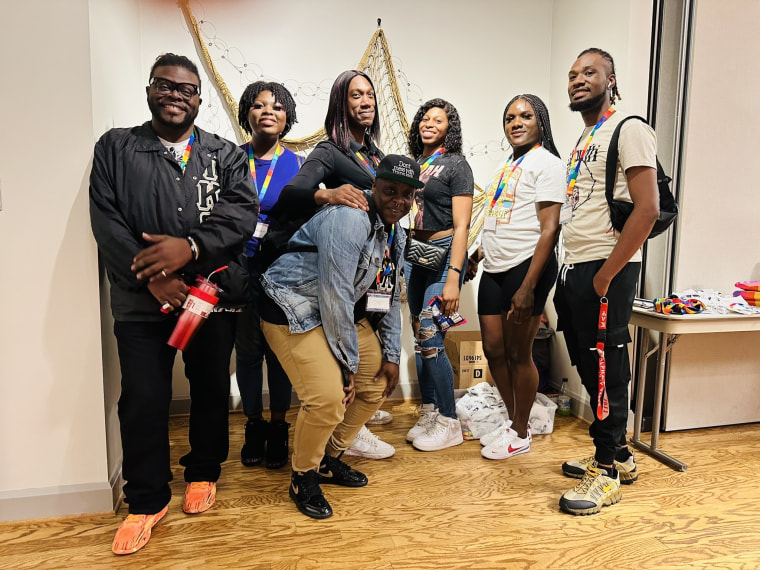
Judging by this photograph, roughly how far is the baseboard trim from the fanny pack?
1.55 m

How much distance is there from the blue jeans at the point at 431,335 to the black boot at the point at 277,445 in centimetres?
74

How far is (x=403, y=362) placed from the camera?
3287 mm

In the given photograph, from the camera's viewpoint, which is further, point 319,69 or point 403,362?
point 403,362

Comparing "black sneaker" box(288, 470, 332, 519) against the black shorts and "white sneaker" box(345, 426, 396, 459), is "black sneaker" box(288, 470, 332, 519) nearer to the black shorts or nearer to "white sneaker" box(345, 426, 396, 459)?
"white sneaker" box(345, 426, 396, 459)

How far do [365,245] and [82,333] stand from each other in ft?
3.51

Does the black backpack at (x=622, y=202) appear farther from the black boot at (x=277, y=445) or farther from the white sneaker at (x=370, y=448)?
the black boot at (x=277, y=445)

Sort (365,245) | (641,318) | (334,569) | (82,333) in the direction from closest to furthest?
(334,569) → (365,245) → (82,333) → (641,318)

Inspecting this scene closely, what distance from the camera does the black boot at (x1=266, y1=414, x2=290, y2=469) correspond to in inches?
89.7

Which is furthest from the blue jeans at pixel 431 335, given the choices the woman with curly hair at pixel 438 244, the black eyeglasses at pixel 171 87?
the black eyeglasses at pixel 171 87

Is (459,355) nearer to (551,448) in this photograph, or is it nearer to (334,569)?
(551,448)

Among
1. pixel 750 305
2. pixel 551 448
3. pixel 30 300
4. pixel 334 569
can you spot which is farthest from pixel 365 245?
pixel 750 305

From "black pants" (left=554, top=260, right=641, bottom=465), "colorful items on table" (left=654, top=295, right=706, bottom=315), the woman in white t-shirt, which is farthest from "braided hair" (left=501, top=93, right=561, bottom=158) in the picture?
"colorful items on table" (left=654, top=295, right=706, bottom=315)

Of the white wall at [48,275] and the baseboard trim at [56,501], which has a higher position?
the white wall at [48,275]

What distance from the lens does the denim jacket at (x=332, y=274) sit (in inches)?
65.4
